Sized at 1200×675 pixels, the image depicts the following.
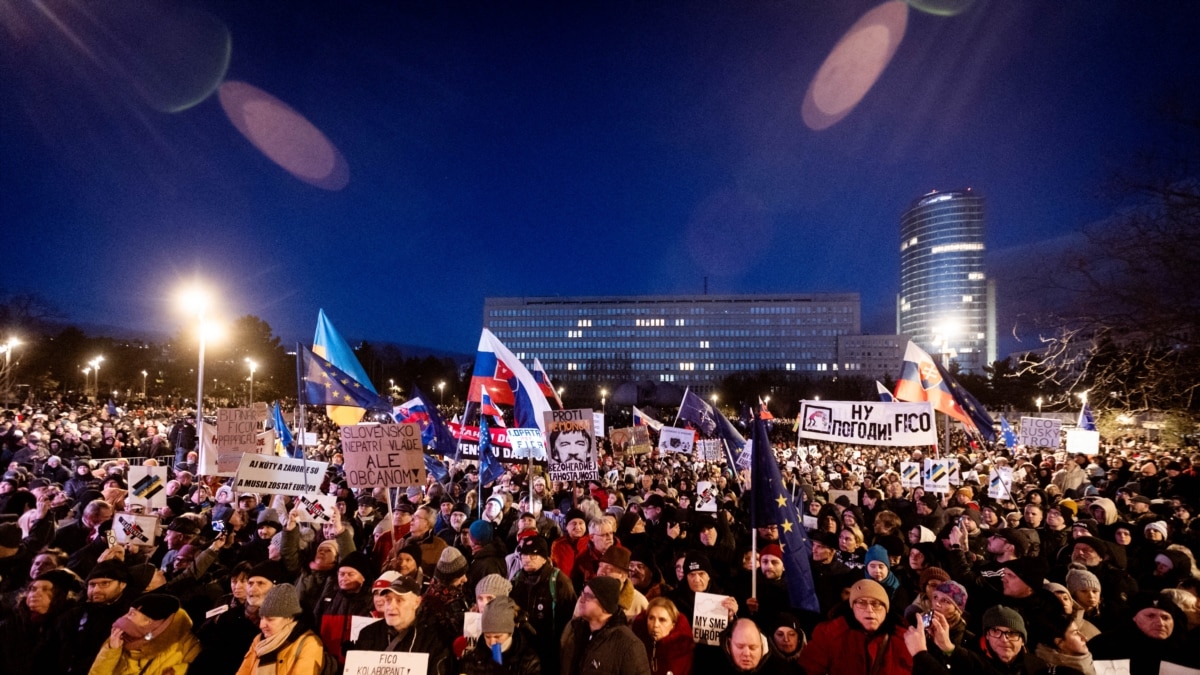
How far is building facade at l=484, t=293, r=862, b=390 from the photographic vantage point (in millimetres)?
131250

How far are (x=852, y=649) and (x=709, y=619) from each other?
38.0 inches

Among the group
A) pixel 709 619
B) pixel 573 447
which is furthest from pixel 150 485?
pixel 709 619

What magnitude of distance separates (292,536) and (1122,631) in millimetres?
6755

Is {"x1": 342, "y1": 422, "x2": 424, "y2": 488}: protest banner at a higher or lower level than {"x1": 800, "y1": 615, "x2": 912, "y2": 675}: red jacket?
higher

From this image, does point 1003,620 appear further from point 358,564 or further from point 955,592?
point 358,564

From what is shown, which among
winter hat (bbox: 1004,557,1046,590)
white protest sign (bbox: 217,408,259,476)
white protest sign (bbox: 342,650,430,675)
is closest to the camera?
white protest sign (bbox: 342,650,430,675)

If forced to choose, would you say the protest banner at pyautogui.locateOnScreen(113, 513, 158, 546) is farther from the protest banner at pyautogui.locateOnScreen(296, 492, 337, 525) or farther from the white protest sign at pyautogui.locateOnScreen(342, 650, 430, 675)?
the white protest sign at pyautogui.locateOnScreen(342, 650, 430, 675)

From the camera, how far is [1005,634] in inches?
153

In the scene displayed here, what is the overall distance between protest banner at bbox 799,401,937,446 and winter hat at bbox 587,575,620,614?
5.59 meters

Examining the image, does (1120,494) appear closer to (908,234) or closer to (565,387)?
(565,387)

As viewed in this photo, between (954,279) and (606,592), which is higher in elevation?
(954,279)

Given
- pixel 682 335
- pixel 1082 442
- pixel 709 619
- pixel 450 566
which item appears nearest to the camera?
pixel 709 619

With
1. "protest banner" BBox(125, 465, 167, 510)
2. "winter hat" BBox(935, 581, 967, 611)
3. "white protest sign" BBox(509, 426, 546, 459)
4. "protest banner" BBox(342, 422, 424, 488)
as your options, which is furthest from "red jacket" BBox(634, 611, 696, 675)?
"protest banner" BBox(125, 465, 167, 510)

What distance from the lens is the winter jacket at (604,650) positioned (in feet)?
12.5
